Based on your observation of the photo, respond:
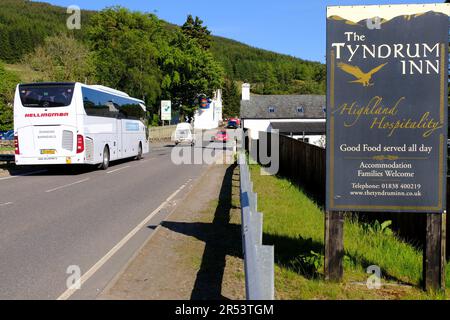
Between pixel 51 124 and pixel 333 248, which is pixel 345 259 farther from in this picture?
pixel 51 124

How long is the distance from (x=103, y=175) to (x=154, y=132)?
41.5 metres

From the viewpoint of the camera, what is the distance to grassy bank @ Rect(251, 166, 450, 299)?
5.44 metres

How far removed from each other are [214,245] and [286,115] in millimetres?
64647

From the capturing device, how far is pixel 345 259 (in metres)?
6.43

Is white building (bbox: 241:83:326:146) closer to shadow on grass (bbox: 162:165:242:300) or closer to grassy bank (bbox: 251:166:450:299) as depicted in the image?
shadow on grass (bbox: 162:165:242:300)

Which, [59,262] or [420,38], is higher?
[420,38]

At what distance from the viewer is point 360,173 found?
226 inches

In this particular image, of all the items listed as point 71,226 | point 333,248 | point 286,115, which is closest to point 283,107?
point 286,115

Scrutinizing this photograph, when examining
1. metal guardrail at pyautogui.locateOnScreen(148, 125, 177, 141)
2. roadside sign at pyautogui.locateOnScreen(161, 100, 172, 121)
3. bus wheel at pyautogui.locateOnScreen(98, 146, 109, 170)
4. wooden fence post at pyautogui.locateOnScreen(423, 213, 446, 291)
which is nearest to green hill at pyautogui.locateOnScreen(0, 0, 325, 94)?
roadside sign at pyautogui.locateOnScreen(161, 100, 172, 121)

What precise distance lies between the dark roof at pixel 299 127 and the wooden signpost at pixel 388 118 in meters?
61.7

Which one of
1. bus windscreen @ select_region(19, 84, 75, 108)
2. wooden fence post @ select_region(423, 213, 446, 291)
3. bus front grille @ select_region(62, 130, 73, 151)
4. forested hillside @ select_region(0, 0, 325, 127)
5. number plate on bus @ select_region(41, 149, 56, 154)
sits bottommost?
wooden fence post @ select_region(423, 213, 446, 291)

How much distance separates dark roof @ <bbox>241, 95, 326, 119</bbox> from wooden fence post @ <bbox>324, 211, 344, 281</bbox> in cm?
6512
